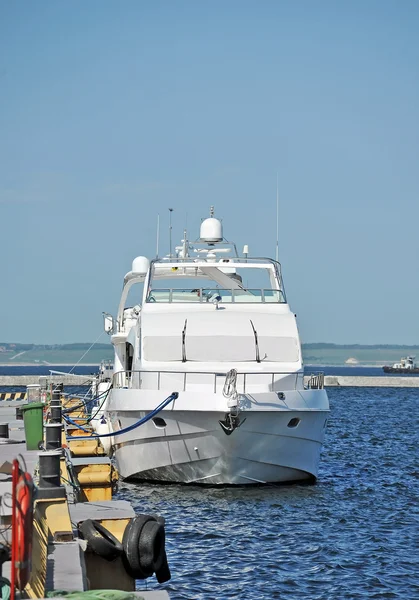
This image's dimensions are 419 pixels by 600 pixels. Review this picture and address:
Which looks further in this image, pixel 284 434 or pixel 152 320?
pixel 152 320

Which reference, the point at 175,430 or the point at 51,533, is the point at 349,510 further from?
the point at 51,533

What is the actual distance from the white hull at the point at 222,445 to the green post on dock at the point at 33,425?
117 inches

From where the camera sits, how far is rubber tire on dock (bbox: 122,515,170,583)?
9766 mm

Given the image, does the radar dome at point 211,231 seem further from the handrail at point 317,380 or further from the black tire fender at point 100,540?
the black tire fender at point 100,540

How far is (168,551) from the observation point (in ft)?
48.8

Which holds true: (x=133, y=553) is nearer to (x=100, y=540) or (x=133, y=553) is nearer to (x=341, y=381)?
(x=100, y=540)

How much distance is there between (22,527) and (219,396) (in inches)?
514

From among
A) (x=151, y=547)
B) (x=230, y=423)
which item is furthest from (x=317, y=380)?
(x=151, y=547)

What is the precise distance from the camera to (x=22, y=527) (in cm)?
638

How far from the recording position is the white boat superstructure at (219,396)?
A: 767 inches

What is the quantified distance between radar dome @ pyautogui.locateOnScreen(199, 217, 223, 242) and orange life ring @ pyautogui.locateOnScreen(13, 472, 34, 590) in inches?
886

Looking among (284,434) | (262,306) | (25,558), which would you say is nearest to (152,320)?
(262,306)

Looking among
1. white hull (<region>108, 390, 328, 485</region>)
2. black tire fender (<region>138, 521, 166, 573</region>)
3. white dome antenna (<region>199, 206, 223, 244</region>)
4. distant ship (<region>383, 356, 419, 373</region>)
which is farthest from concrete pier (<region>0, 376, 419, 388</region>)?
black tire fender (<region>138, 521, 166, 573</region>)

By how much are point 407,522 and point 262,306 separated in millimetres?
6862
